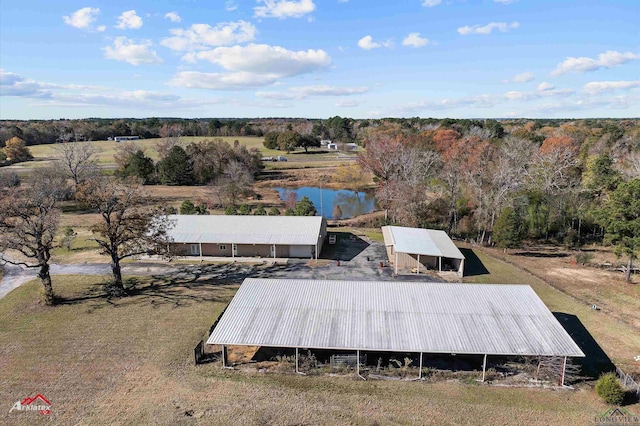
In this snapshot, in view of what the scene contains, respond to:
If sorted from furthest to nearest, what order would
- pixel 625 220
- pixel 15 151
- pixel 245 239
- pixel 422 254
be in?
pixel 15 151, pixel 245 239, pixel 422 254, pixel 625 220

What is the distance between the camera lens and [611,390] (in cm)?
1731

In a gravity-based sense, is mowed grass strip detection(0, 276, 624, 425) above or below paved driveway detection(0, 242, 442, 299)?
below

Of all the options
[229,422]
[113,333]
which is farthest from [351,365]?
[113,333]

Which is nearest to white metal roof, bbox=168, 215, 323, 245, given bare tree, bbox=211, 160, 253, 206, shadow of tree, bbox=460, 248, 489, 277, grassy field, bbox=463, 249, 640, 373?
shadow of tree, bbox=460, 248, 489, 277

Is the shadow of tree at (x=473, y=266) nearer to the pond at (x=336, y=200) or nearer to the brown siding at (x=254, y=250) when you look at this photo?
the brown siding at (x=254, y=250)

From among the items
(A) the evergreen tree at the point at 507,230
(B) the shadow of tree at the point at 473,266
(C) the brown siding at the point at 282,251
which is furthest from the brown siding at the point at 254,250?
(A) the evergreen tree at the point at 507,230

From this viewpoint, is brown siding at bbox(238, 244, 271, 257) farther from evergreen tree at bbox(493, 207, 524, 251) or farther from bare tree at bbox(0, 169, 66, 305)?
evergreen tree at bbox(493, 207, 524, 251)

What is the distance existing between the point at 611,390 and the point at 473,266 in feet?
58.9

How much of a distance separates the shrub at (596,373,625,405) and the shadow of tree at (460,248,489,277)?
1521cm

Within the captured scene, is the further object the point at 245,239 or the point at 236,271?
the point at 245,239

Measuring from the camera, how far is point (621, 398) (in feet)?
56.8

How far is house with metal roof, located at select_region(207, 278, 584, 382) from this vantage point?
1920cm

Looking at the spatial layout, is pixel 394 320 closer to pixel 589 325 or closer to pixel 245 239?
pixel 589 325

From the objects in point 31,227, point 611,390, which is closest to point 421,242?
point 611,390
